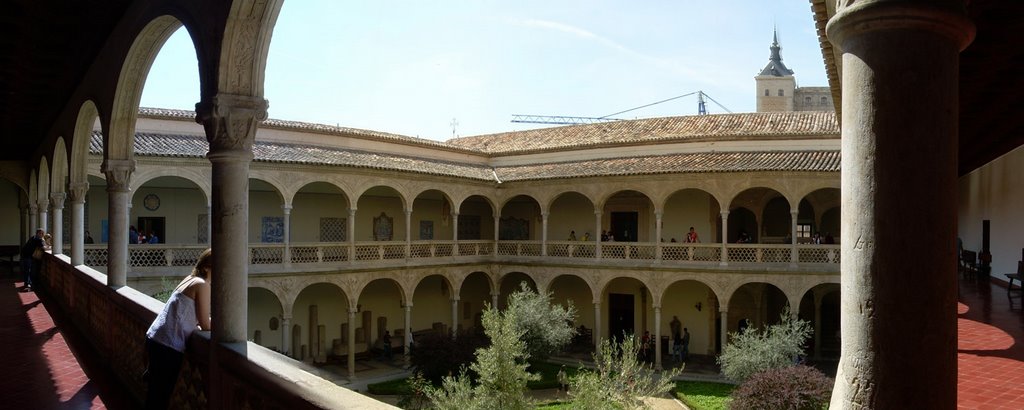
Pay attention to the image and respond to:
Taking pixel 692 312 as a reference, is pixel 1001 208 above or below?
above

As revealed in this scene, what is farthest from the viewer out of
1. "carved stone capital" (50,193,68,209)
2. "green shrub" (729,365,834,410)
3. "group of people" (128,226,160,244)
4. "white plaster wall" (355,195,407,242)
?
"white plaster wall" (355,195,407,242)

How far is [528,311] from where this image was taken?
20.0 m

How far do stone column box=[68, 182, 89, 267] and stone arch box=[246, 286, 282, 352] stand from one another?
462 inches

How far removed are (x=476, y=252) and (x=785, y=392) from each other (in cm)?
1333

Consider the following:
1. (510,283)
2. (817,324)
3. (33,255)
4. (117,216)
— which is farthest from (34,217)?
(817,324)

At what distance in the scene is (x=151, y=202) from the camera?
64.0 feet

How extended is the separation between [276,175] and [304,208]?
3418 millimetres

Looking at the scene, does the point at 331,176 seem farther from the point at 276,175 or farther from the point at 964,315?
the point at 964,315

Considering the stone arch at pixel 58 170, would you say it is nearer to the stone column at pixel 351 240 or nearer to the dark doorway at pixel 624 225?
the stone column at pixel 351 240

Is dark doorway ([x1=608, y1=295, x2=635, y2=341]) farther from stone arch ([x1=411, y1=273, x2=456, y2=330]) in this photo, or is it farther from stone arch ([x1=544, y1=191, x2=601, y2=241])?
stone arch ([x1=411, y1=273, x2=456, y2=330])

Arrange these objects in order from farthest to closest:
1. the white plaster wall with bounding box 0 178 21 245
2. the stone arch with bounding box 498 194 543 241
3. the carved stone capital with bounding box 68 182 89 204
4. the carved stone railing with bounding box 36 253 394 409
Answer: the stone arch with bounding box 498 194 543 241, the white plaster wall with bounding box 0 178 21 245, the carved stone capital with bounding box 68 182 89 204, the carved stone railing with bounding box 36 253 394 409

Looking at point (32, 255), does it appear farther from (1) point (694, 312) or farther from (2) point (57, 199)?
(1) point (694, 312)

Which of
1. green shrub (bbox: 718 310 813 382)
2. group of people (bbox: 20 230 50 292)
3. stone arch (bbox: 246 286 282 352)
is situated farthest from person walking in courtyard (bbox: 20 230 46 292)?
green shrub (bbox: 718 310 813 382)

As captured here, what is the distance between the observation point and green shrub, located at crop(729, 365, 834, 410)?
12555 millimetres
